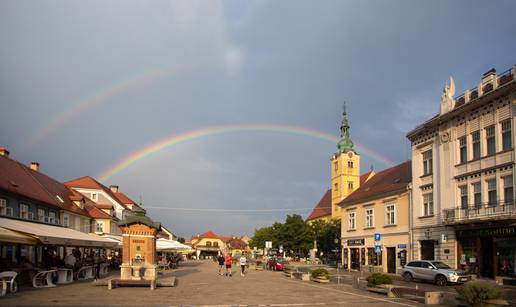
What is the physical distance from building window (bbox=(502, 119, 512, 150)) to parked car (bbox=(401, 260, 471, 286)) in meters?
8.46

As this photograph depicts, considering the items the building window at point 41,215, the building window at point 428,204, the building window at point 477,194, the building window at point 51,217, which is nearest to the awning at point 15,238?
the building window at point 41,215

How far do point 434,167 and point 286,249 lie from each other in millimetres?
55287

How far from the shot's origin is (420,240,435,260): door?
39125 millimetres

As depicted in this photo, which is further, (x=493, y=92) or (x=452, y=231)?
(x=452, y=231)

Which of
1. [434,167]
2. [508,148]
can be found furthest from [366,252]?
[508,148]

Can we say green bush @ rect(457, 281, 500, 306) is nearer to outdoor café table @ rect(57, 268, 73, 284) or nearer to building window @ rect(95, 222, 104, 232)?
outdoor café table @ rect(57, 268, 73, 284)

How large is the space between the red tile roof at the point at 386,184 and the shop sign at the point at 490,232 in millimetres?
9474

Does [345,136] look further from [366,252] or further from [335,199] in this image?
[366,252]

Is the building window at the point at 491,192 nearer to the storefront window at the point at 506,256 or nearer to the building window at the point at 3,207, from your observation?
A: the storefront window at the point at 506,256

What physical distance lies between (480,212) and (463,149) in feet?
18.0

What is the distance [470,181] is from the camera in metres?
34.8

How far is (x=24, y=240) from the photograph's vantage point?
22.0 meters

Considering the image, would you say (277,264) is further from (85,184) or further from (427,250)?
(85,184)

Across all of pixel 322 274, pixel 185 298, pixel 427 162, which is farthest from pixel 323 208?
pixel 185 298
